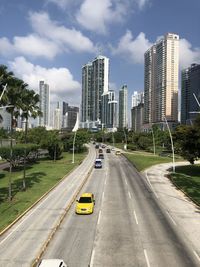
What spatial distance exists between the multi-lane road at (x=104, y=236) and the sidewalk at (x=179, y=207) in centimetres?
70

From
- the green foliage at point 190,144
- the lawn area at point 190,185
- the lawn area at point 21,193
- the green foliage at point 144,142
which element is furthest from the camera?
the green foliage at point 144,142

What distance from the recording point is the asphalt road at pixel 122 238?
715 inches

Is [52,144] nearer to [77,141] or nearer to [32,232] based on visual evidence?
[77,141]

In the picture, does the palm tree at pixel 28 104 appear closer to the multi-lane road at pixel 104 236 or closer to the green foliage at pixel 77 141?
the multi-lane road at pixel 104 236

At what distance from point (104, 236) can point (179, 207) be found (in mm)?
12884

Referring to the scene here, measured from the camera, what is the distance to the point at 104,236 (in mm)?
22594

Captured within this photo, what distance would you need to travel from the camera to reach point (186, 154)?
2352 inches

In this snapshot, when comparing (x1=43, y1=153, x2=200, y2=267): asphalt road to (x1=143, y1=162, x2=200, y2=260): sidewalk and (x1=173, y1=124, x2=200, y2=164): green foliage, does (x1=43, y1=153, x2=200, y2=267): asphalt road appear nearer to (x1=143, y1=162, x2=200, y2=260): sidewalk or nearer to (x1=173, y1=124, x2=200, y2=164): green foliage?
(x1=143, y1=162, x2=200, y2=260): sidewalk

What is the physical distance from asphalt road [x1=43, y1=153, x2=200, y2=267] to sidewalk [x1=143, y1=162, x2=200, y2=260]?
682mm

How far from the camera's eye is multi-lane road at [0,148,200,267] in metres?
18.3

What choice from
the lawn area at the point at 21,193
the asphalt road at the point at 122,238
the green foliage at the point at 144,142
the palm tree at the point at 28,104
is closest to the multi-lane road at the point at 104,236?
the asphalt road at the point at 122,238

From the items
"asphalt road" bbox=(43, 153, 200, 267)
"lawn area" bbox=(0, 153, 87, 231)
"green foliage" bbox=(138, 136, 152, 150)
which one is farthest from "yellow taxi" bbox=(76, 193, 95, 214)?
"green foliage" bbox=(138, 136, 152, 150)

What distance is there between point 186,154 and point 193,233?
1479 inches

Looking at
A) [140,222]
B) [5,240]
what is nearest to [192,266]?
[140,222]
